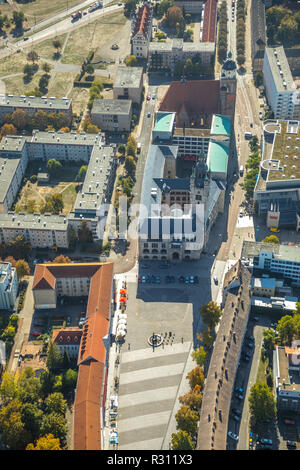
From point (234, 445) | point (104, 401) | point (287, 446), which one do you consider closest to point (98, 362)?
point (104, 401)

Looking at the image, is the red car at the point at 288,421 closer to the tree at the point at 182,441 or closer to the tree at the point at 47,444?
the tree at the point at 182,441

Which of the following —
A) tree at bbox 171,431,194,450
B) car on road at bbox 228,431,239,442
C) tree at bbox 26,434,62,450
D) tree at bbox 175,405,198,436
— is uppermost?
tree at bbox 175,405,198,436

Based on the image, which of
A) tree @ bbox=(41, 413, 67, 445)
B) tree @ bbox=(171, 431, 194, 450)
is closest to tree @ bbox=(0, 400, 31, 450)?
tree @ bbox=(41, 413, 67, 445)

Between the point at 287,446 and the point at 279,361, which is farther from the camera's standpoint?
the point at 279,361

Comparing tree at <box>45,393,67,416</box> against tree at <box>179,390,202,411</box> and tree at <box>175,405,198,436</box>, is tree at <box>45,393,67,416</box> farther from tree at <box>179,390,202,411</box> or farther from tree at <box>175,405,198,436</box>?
tree at <box>179,390,202,411</box>
